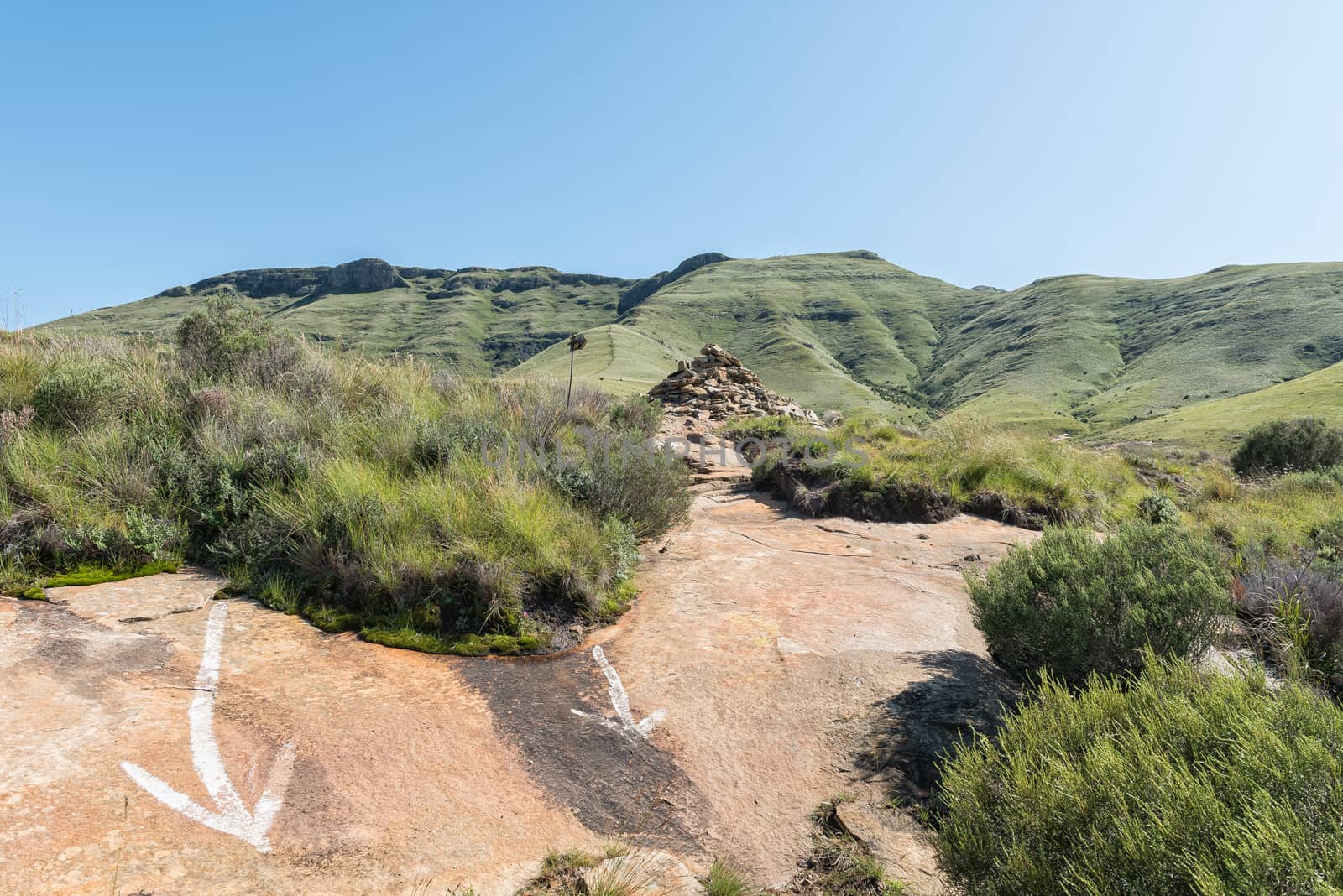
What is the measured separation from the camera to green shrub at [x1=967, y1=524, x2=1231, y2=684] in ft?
11.3

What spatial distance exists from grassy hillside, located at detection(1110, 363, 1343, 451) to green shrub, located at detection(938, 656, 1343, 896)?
152ft

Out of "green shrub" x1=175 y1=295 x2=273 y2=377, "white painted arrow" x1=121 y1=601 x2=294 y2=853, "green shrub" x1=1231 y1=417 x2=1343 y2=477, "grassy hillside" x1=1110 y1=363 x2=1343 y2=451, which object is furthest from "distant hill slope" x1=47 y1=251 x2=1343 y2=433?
"green shrub" x1=1231 y1=417 x2=1343 y2=477

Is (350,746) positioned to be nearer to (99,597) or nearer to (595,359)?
(99,597)

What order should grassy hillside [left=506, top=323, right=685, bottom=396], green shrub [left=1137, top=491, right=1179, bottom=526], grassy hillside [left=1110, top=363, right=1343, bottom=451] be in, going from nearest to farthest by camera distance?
green shrub [left=1137, top=491, right=1179, bottom=526], grassy hillside [left=1110, top=363, right=1343, bottom=451], grassy hillside [left=506, top=323, right=685, bottom=396]

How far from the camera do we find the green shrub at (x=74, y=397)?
19.5 feet

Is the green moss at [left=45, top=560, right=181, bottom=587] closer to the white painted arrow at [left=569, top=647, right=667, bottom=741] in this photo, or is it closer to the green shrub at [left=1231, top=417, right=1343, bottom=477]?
the white painted arrow at [left=569, top=647, right=667, bottom=741]

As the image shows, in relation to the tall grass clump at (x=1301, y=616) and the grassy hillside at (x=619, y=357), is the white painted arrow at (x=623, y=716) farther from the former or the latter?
the grassy hillside at (x=619, y=357)

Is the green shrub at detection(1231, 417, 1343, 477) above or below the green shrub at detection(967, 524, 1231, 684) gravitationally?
below

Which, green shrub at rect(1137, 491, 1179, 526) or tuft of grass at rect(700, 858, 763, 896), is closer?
tuft of grass at rect(700, 858, 763, 896)

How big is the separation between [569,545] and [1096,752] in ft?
11.8

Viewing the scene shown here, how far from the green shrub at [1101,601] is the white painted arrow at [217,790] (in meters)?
3.96

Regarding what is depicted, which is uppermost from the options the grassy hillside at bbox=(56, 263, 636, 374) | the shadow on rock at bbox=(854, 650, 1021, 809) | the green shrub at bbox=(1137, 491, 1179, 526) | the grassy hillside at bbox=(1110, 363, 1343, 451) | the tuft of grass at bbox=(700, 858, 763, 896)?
the grassy hillside at bbox=(56, 263, 636, 374)

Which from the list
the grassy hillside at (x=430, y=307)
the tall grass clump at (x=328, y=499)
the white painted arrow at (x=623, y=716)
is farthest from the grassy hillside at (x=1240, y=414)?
the grassy hillside at (x=430, y=307)

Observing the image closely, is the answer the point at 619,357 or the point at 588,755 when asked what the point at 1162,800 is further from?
the point at 619,357
